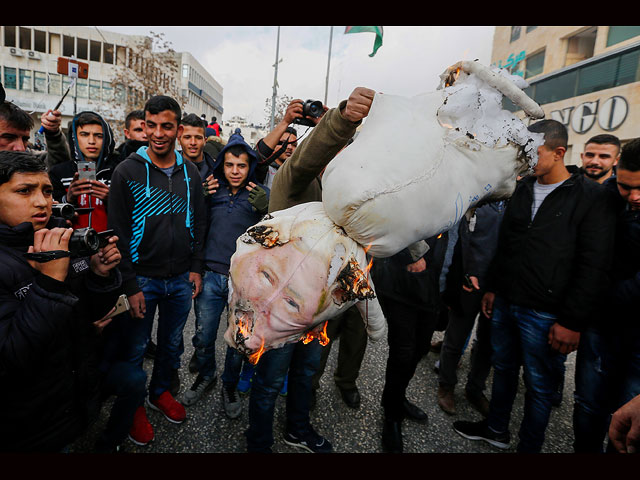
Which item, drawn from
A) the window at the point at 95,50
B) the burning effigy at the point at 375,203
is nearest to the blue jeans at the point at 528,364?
the burning effigy at the point at 375,203

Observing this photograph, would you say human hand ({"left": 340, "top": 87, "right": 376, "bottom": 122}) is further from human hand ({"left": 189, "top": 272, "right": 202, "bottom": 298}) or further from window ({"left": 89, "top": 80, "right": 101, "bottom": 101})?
window ({"left": 89, "top": 80, "right": 101, "bottom": 101})

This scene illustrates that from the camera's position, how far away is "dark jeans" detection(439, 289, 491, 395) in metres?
3.00

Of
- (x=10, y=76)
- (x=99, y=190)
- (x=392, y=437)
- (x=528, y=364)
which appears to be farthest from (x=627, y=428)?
(x=10, y=76)

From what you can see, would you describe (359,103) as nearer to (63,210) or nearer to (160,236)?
(63,210)

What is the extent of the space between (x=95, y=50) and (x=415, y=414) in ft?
140

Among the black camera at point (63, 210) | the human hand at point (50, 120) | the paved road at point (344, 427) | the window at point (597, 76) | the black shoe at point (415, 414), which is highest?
the window at point (597, 76)

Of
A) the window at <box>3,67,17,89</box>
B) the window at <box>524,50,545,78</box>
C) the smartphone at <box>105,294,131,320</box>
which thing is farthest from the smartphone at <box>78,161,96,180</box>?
the window at <box>3,67,17,89</box>

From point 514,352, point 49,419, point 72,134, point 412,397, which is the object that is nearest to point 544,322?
point 514,352

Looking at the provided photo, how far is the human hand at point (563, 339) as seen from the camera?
2049 mm

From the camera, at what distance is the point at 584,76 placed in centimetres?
1468

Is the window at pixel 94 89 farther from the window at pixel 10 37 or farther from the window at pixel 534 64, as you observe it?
the window at pixel 534 64

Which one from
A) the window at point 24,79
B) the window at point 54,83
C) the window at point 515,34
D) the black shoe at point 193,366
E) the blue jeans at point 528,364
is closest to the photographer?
the blue jeans at point 528,364

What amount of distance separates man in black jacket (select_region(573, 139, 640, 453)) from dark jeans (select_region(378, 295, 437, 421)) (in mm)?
996

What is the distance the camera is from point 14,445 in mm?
1470
